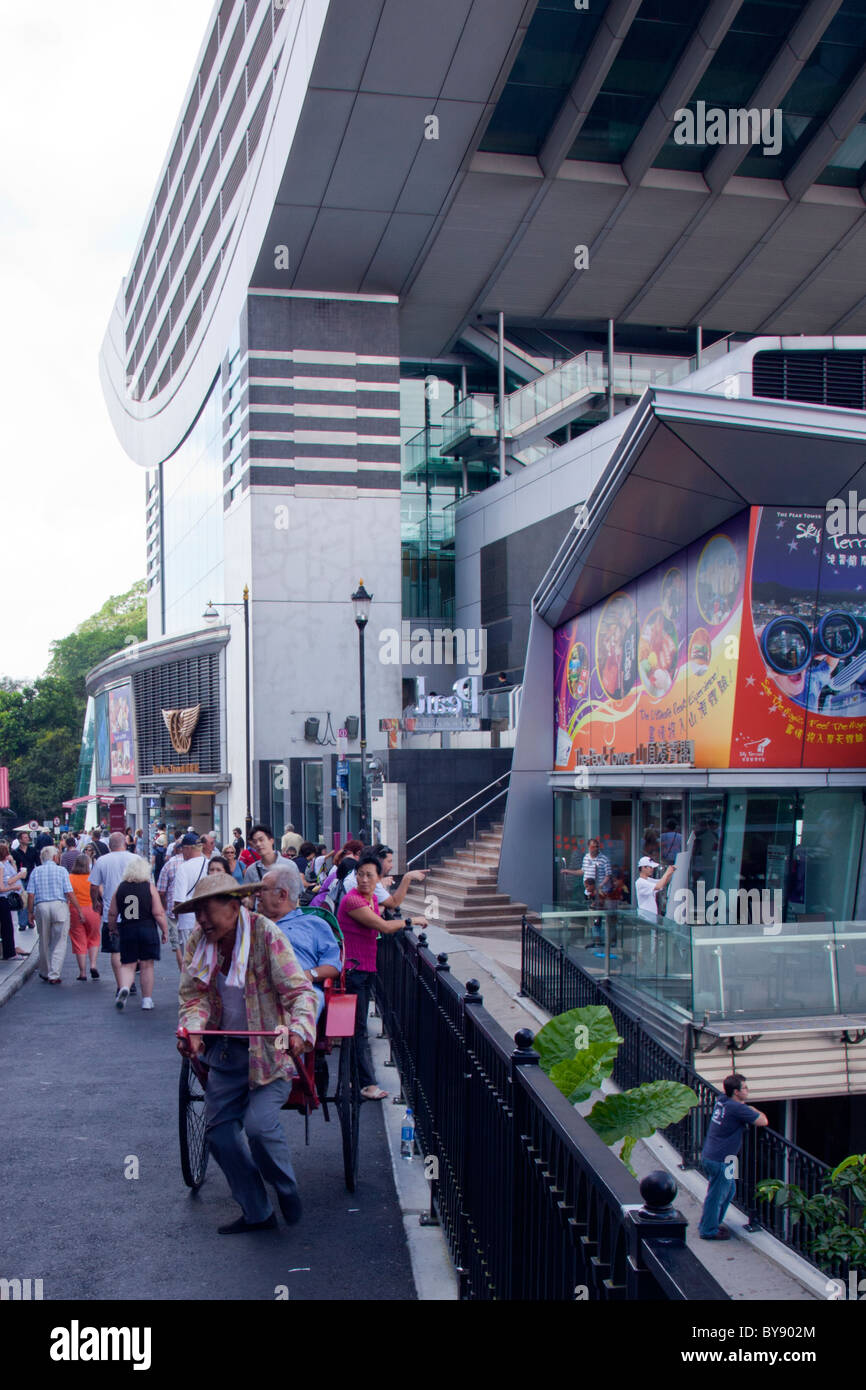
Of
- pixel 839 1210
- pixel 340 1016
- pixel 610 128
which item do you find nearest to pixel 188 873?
pixel 340 1016

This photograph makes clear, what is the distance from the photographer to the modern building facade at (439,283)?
30422 millimetres

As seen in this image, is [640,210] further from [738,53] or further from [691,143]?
[738,53]

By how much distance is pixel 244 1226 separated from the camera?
5.87 meters

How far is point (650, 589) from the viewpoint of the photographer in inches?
773

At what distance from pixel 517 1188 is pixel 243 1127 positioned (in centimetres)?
228

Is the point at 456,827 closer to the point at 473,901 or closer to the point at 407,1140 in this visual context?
the point at 473,901

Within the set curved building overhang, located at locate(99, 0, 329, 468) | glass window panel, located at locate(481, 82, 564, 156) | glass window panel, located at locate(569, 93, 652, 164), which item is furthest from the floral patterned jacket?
glass window panel, located at locate(569, 93, 652, 164)

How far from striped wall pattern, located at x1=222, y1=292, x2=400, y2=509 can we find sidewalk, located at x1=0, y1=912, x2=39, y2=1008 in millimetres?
21944

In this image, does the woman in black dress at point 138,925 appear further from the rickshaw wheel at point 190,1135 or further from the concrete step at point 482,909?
the concrete step at point 482,909

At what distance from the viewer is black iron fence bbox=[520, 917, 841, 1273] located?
10.0 meters

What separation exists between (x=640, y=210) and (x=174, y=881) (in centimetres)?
2865

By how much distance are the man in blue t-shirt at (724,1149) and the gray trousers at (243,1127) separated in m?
5.13

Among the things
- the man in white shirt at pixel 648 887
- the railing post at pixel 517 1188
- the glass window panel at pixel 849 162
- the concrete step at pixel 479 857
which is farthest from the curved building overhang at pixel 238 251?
the railing post at pixel 517 1188
